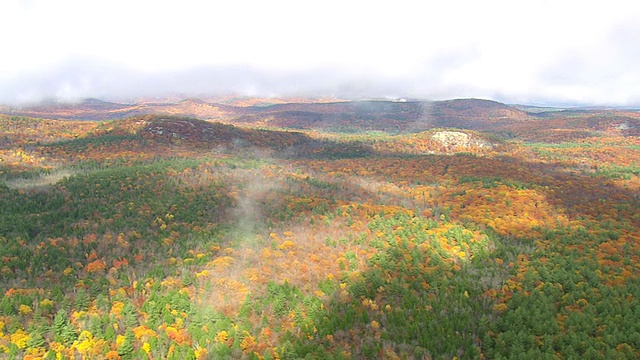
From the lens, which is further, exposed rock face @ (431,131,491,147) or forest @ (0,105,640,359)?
exposed rock face @ (431,131,491,147)

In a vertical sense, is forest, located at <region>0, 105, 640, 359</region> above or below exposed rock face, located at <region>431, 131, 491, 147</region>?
below

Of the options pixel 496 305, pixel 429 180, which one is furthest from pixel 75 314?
pixel 429 180

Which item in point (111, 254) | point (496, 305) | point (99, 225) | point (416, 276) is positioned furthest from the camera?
point (99, 225)

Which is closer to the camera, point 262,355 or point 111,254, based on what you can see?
point 262,355

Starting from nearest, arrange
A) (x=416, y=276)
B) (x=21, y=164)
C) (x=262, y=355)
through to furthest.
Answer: (x=262, y=355)
(x=416, y=276)
(x=21, y=164)

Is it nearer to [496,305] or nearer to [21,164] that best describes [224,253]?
[496,305]

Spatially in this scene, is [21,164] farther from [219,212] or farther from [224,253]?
[224,253]
